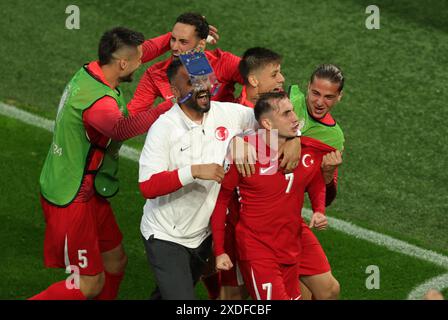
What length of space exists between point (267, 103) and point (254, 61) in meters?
1.20

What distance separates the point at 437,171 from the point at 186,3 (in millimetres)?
4438

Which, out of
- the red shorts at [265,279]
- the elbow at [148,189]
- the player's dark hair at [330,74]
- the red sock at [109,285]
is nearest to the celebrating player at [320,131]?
the player's dark hair at [330,74]

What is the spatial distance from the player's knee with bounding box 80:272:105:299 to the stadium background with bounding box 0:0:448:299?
2.87ft

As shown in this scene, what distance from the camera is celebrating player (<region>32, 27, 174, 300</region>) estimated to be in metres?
Result: 8.38

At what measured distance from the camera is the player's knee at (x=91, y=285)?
8562mm

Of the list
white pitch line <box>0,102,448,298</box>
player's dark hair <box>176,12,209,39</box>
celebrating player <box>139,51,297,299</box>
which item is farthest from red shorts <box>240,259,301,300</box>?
player's dark hair <box>176,12,209,39</box>

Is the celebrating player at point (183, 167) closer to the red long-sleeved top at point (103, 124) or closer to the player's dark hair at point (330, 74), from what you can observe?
the red long-sleeved top at point (103, 124)

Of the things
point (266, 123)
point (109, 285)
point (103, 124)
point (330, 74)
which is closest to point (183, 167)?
point (266, 123)

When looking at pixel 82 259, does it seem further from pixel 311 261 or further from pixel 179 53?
pixel 179 53

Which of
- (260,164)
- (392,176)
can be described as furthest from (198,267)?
(392,176)

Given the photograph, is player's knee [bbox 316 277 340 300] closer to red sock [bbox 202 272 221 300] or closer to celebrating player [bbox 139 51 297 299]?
red sock [bbox 202 272 221 300]

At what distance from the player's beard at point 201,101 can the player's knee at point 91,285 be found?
1599 millimetres

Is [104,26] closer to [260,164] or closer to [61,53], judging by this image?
Answer: [61,53]

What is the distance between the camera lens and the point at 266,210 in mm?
7945
